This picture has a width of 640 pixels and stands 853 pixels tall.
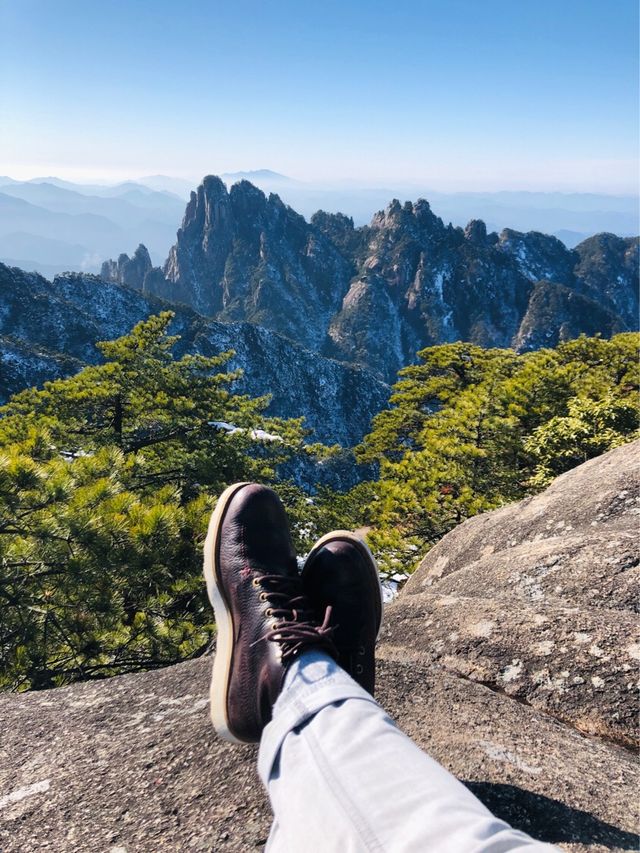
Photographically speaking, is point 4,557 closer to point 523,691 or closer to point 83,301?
point 523,691

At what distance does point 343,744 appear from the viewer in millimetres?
1790

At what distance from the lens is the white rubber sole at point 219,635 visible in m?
2.43

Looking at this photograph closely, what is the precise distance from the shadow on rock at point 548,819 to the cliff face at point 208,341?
295 ft

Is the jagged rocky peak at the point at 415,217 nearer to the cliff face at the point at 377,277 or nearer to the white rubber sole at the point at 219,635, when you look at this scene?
the cliff face at the point at 377,277

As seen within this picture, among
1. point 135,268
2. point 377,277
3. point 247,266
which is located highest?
point 247,266

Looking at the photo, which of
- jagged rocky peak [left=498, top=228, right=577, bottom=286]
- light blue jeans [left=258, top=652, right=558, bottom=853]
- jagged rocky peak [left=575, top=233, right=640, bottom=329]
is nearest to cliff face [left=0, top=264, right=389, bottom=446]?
light blue jeans [left=258, top=652, right=558, bottom=853]

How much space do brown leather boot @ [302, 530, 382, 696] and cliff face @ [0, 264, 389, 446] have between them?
88.8 m

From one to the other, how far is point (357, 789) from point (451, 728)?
1.18 m

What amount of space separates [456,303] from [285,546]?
163 metres

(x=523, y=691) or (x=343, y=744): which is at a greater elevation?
(x=343, y=744)

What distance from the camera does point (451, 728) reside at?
2.59 metres

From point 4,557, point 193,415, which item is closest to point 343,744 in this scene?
point 4,557

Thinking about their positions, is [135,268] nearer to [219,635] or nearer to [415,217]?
[415,217]

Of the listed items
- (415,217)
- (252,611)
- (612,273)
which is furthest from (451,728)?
(612,273)
